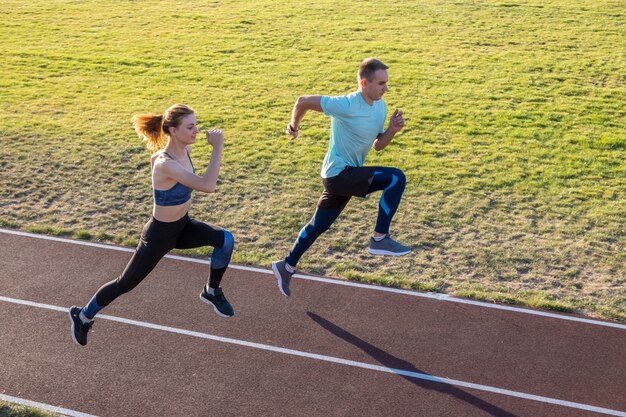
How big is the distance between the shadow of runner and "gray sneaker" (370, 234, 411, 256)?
0.88 meters

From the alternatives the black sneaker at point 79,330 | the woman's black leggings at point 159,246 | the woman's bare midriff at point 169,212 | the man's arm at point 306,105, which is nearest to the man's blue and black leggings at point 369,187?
the man's arm at point 306,105

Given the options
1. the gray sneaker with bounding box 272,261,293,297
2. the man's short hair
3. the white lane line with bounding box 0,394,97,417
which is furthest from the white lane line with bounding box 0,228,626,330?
the white lane line with bounding box 0,394,97,417

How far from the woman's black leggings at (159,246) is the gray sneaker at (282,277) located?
3.51 ft

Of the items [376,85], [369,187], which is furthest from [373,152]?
A: [376,85]

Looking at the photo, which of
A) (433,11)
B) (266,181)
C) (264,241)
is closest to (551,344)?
(264,241)

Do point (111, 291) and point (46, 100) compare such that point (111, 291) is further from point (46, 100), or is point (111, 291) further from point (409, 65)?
point (409, 65)

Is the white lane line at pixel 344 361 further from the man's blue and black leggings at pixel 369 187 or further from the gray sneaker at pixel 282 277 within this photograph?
the man's blue and black leggings at pixel 369 187

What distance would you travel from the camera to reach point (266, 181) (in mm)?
12922

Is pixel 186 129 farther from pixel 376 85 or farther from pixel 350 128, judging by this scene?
pixel 376 85

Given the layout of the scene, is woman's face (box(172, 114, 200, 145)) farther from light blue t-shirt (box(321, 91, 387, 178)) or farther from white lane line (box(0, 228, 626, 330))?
white lane line (box(0, 228, 626, 330))

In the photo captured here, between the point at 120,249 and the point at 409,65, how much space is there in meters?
10.6

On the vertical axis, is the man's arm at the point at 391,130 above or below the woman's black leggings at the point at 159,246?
above

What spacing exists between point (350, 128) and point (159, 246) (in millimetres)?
2092

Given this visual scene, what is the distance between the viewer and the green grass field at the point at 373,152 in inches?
408
